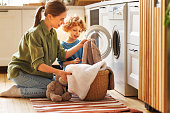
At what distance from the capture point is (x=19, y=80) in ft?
8.62

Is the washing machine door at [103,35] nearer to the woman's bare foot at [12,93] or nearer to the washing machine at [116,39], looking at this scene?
the washing machine at [116,39]

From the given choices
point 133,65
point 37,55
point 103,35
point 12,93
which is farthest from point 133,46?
point 12,93

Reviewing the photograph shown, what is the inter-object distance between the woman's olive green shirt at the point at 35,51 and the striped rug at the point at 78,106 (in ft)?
0.93

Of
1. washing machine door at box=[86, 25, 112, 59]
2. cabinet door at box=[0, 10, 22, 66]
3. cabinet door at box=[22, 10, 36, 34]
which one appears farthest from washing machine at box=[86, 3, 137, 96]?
cabinet door at box=[0, 10, 22, 66]

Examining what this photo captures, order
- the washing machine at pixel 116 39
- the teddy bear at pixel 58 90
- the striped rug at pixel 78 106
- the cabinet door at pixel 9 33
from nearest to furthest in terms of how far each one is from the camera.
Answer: the striped rug at pixel 78 106 → the teddy bear at pixel 58 90 → the washing machine at pixel 116 39 → the cabinet door at pixel 9 33

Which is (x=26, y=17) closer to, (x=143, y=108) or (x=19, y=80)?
(x=19, y=80)

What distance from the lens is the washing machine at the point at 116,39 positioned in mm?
2576

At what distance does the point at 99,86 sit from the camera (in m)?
2.39

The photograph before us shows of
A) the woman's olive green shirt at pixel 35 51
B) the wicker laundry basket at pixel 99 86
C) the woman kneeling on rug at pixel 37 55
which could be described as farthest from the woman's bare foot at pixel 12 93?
the wicker laundry basket at pixel 99 86

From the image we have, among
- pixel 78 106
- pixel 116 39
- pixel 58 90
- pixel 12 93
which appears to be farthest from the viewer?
pixel 116 39

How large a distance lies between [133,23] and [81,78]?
21.9 inches

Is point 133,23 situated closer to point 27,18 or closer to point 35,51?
point 35,51

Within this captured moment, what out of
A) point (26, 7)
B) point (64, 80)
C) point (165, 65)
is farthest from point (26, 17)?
point (165, 65)

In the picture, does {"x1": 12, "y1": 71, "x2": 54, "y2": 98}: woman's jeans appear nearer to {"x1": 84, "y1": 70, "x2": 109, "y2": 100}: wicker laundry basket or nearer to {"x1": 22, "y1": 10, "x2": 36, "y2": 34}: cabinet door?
{"x1": 84, "y1": 70, "x2": 109, "y2": 100}: wicker laundry basket
